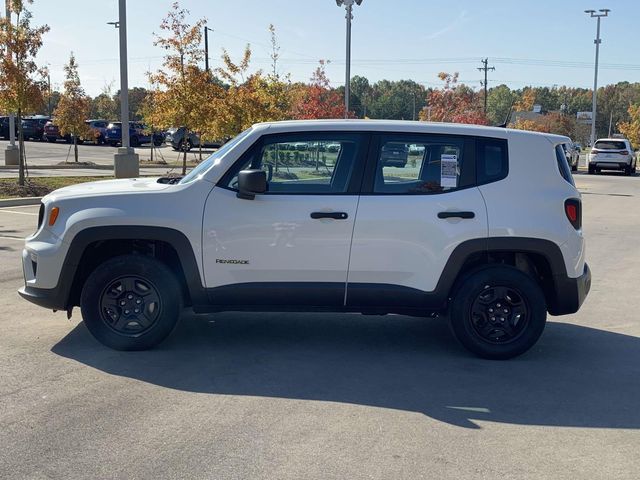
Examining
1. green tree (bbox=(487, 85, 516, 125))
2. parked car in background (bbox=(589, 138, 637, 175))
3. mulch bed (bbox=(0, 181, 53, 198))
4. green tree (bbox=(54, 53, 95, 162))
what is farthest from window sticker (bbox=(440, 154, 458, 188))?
green tree (bbox=(487, 85, 516, 125))

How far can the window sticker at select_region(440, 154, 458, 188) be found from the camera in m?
5.54

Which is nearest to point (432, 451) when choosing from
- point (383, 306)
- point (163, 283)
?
point (383, 306)

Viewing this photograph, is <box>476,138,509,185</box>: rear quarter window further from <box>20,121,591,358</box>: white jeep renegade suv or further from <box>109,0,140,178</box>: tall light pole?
<box>109,0,140,178</box>: tall light pole

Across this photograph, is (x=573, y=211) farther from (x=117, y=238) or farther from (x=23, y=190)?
(x=23, y=190)

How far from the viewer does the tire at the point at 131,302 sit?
5.48 meters

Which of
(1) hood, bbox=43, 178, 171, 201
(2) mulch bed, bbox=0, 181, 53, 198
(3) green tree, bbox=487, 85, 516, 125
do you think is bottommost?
(2) mulch bed, bbox=0, 181, 53, 198

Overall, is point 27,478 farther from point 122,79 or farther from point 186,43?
point 186,43

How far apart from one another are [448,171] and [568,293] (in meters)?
1.39

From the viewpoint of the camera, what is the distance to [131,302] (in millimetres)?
5570

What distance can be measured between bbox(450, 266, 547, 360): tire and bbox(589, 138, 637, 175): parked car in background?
108 feet

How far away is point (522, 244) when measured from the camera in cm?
548

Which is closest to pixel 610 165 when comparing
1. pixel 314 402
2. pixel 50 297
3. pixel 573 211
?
pixel 573 211

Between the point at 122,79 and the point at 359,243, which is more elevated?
the point at 122,79

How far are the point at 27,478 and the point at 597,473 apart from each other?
2.99 m
